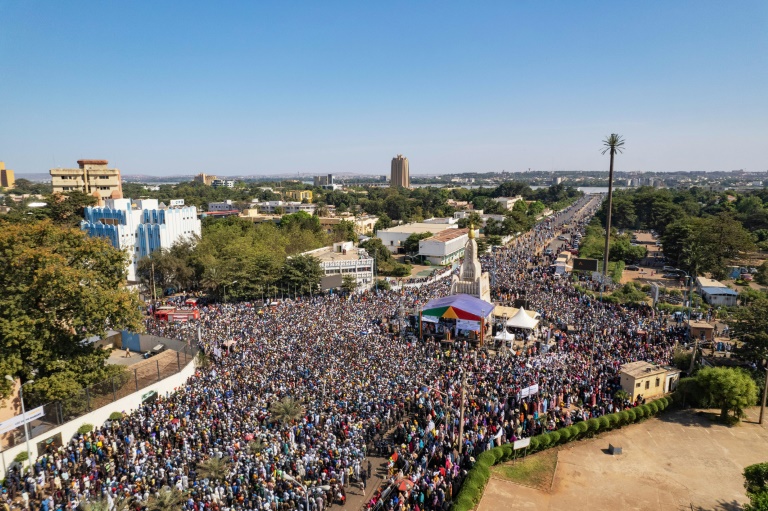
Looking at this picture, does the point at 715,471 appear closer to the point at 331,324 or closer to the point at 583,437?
the point at 583,437

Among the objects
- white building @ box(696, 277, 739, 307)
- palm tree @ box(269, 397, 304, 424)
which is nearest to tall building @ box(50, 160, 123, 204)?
palm tree @ box(269, 397, 304, 424)

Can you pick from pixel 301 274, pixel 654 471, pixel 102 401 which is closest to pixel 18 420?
pixel 102 401

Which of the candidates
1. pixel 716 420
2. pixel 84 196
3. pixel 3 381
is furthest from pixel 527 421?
pixel 84 196

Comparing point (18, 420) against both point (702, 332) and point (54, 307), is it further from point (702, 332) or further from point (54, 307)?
point (702, 332)

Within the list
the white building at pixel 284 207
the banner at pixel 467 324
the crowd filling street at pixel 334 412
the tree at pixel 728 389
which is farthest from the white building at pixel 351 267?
the white building at pixel 284 207

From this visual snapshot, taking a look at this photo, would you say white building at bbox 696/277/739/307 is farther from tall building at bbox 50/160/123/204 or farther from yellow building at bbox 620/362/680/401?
tall building at bbox 50/160/123/204

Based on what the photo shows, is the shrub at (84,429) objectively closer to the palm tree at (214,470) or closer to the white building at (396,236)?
the palm tree at (214,470)
